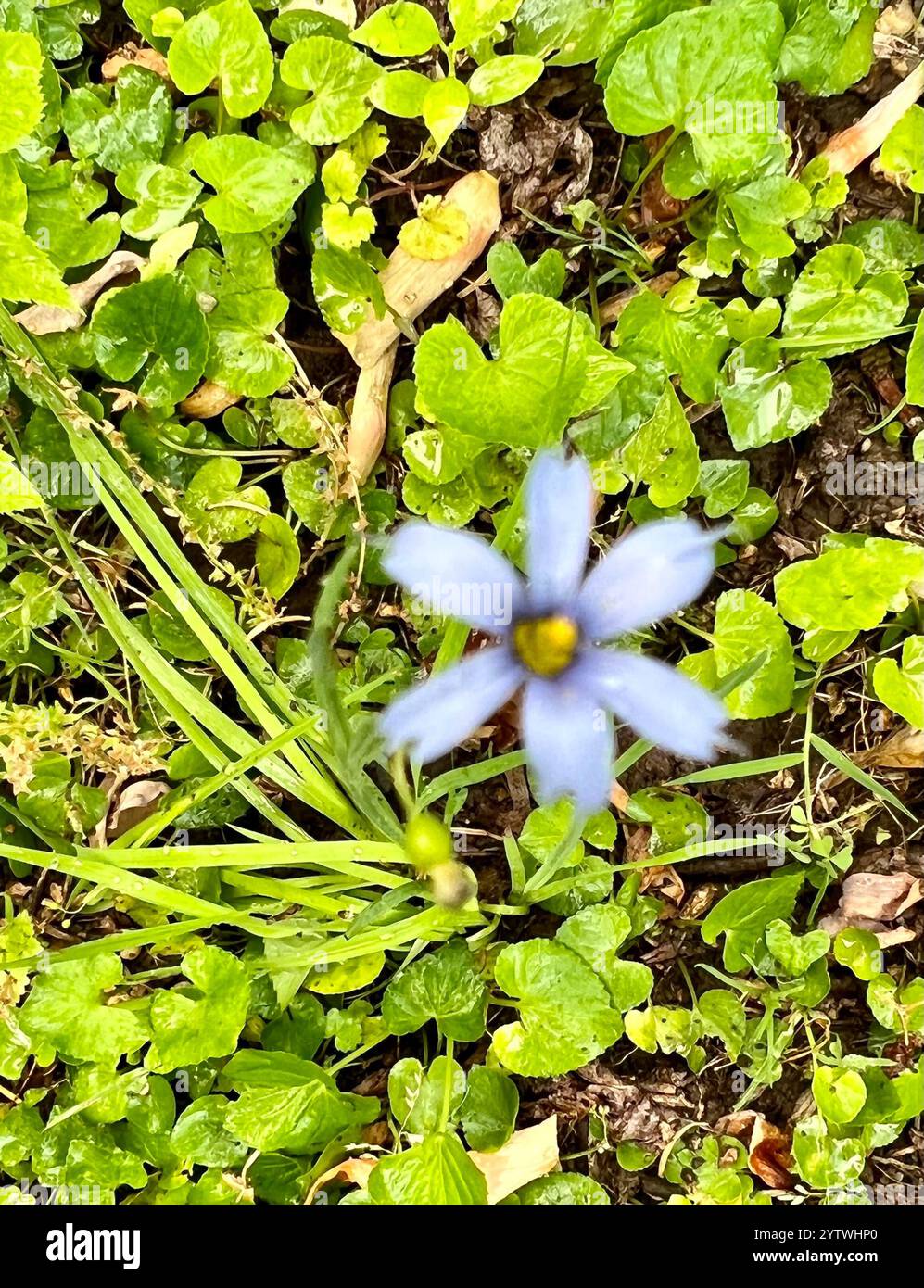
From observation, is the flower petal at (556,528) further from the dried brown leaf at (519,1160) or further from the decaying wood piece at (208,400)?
the dried brown leaf at (519,1160)

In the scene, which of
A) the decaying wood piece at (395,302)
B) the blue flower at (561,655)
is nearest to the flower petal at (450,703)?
the blue flower at (561,655)

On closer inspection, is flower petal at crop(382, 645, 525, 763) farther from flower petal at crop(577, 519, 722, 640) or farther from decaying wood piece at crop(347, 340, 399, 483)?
decaying wood piece at crop(347, 340, 399, 483)

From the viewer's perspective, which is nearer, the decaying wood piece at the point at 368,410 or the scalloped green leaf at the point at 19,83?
the scalloped green leaf at the point at 19,83

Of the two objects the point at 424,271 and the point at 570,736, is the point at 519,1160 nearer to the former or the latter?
the point at 570,736

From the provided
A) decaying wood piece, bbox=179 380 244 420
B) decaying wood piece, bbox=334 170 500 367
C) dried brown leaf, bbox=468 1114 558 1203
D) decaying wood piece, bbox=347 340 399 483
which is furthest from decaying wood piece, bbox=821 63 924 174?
dried brown leaf, bbox=468 1114 558 1203
